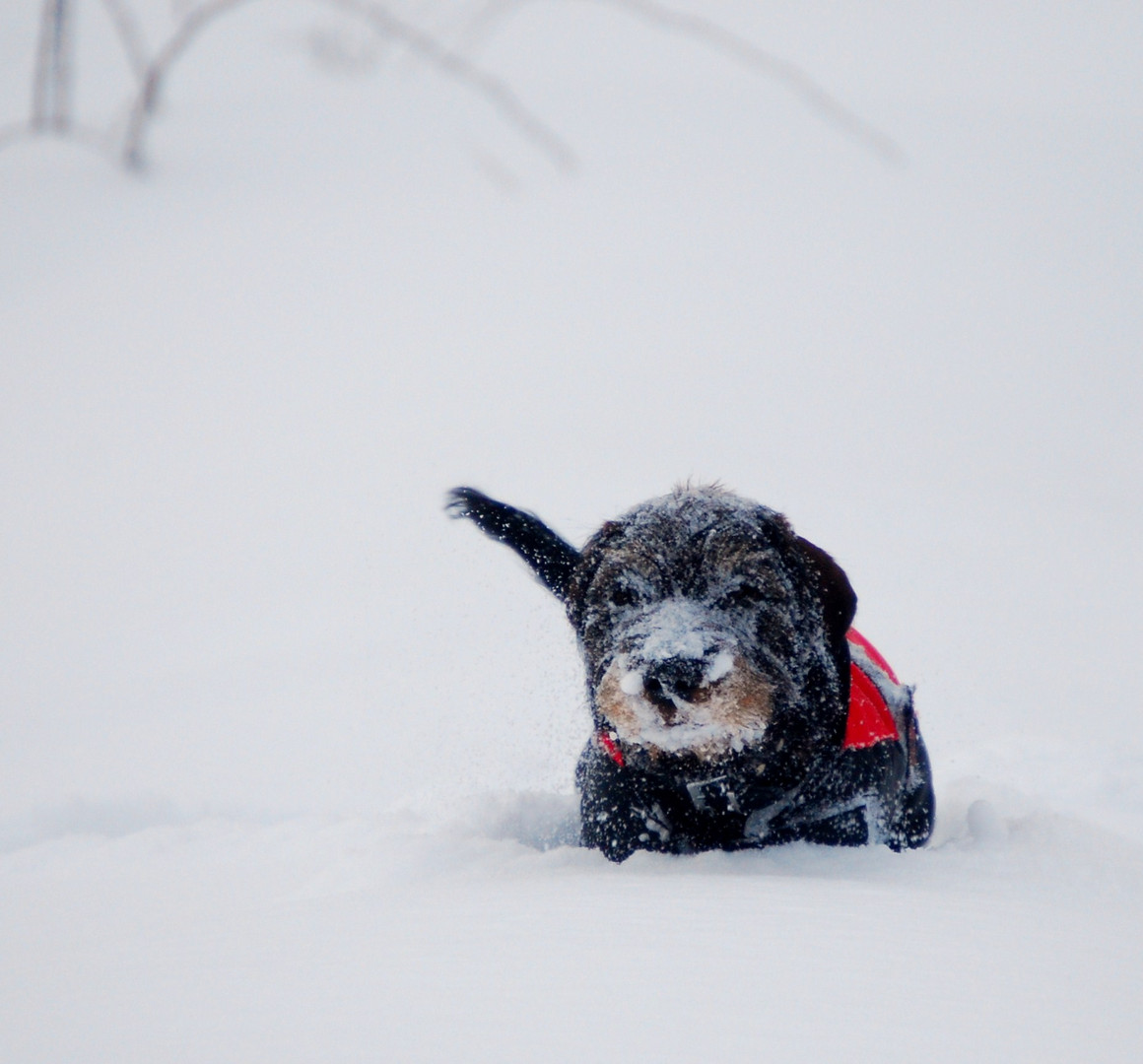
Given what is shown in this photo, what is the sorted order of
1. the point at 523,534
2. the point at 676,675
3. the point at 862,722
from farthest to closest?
1. the point at 523,534
2. the point at 862,722
3. the point at 676,675

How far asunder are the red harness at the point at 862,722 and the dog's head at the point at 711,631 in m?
0.05

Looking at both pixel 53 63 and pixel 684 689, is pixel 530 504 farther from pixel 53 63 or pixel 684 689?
pixel 684 689

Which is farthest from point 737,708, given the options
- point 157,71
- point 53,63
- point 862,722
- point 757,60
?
point 157,71

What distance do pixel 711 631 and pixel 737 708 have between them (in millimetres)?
221

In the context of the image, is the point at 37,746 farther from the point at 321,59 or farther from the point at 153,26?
the point at 153,26

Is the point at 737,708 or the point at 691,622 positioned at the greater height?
the point at 691,622

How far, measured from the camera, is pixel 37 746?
190 inches

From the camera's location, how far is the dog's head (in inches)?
109

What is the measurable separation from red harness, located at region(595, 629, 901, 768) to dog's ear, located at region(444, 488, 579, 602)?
0.57m

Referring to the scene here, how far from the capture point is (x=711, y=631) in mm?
2906

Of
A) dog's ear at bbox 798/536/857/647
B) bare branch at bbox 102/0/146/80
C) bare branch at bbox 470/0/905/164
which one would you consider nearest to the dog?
dog's ear at bbox 798/536/857/647

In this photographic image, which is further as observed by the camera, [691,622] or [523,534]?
[523,534]

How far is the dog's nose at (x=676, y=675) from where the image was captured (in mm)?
2697

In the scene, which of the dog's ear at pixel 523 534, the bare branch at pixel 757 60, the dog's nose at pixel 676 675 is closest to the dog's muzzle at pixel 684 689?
the dog's nose at pixel 676 675
